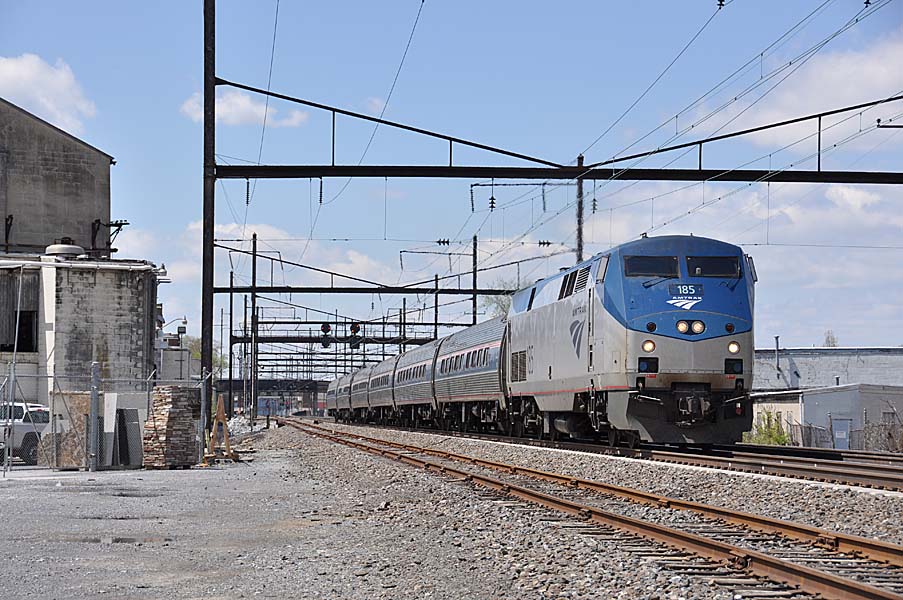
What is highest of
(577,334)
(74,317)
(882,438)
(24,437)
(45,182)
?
(45,182)

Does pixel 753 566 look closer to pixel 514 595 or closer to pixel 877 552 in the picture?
pixel 877 552

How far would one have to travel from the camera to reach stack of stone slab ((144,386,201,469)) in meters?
23.2

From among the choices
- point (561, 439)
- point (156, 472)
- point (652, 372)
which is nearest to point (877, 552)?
point (652, 372)

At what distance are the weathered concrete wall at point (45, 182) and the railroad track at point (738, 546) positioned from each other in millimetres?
39927

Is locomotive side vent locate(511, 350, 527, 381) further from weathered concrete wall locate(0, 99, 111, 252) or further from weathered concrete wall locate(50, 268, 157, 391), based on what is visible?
weathered concrete wall locate(0, 99, 111, 252)

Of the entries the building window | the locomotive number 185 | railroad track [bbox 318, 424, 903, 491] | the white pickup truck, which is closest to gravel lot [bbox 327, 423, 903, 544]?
railroad track [bbox 318, 424, 903, 491]

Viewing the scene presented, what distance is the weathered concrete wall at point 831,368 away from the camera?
73688mm

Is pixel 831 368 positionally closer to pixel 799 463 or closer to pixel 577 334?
pixel 577 334

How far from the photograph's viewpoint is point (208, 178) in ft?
85.0

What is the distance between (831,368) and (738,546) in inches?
2691

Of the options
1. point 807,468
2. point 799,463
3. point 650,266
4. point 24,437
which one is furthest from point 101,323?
point 807,468

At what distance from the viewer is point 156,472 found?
2231 centimetres

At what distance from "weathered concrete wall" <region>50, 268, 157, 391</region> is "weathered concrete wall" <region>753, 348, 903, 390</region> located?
45820mm

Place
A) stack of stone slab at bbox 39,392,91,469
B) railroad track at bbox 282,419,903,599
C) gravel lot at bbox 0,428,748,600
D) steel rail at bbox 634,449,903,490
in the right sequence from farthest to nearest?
stack of stone slab at bbox 39,392,91,469 → steel rail at bbox 634,449,903,490 → gravel lot at bbox 0,428,748,600 → railroad track at bbox 282,419,903,599
